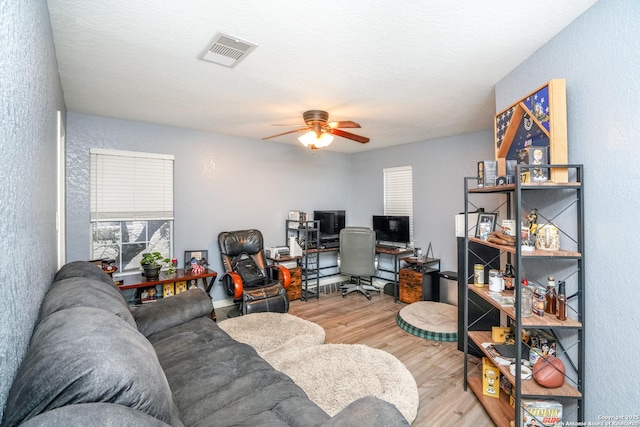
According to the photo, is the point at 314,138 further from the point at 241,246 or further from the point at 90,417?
the point at 90,417

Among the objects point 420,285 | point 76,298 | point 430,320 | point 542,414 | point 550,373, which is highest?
point 76,298

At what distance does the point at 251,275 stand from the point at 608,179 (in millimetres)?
3656

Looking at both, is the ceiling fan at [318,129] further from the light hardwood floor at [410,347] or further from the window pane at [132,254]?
the window pane at [132,254]

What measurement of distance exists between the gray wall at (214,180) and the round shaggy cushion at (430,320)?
2303 millimetres

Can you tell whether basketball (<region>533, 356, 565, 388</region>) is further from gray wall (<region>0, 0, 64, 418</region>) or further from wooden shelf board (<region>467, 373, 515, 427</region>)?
gray wall (<region>0, 0, 64, 418</region>)

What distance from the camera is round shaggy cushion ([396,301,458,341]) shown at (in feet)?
10.8

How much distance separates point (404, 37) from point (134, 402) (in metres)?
2.14

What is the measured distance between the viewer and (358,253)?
15.7 feet

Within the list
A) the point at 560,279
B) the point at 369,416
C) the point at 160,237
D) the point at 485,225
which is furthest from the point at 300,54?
the point at 160,237

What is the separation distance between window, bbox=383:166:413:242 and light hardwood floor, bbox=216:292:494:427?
147cm

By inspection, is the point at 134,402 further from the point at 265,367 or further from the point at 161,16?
the point at 161,16

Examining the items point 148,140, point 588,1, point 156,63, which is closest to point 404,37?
point 588,1

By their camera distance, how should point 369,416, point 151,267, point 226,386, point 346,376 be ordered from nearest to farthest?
point 369,416 < point 226,386 < point 346,376 < point 151,267

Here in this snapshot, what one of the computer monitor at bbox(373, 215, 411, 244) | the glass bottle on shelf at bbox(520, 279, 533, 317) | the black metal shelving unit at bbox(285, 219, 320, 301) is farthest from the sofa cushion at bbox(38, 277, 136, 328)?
the computer monitor at bbox(373, 215, 411, 244)
